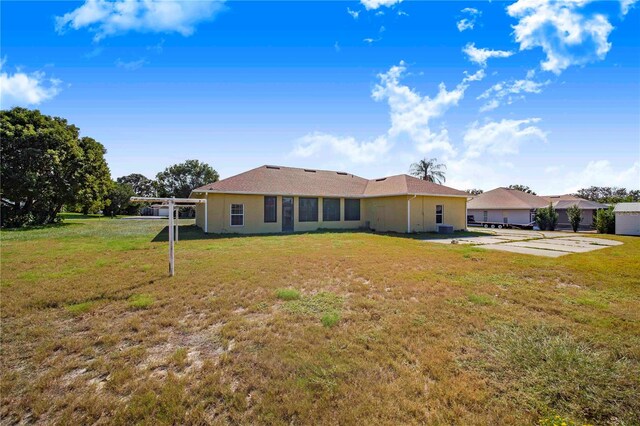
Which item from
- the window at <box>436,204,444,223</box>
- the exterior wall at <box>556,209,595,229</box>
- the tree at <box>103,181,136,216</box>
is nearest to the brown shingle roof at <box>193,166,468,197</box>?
the window at <box>436,204,444,223</box>

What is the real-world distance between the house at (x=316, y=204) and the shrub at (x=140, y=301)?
1087 centimetres

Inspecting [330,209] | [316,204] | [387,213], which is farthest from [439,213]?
[316,204]

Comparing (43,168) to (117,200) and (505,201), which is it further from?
(505,201)

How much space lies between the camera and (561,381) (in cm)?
267

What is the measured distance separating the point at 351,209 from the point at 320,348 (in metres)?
17.2

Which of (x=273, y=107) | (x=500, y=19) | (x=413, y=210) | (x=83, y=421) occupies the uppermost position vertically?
(x=500, y=19)

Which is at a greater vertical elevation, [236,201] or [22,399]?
[236,201]

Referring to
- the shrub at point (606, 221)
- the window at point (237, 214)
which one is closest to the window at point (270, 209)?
the window at point (237, 214)

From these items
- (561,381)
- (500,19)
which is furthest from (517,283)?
(500,19)

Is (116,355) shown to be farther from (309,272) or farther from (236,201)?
(236,201)

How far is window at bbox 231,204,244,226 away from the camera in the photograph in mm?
16484

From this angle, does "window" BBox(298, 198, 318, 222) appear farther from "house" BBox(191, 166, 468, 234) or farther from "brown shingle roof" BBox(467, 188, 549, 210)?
"brown shingle roof" BBox(467, 188, 549, 210)

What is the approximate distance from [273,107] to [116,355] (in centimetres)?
1243

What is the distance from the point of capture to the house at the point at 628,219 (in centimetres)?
1870
